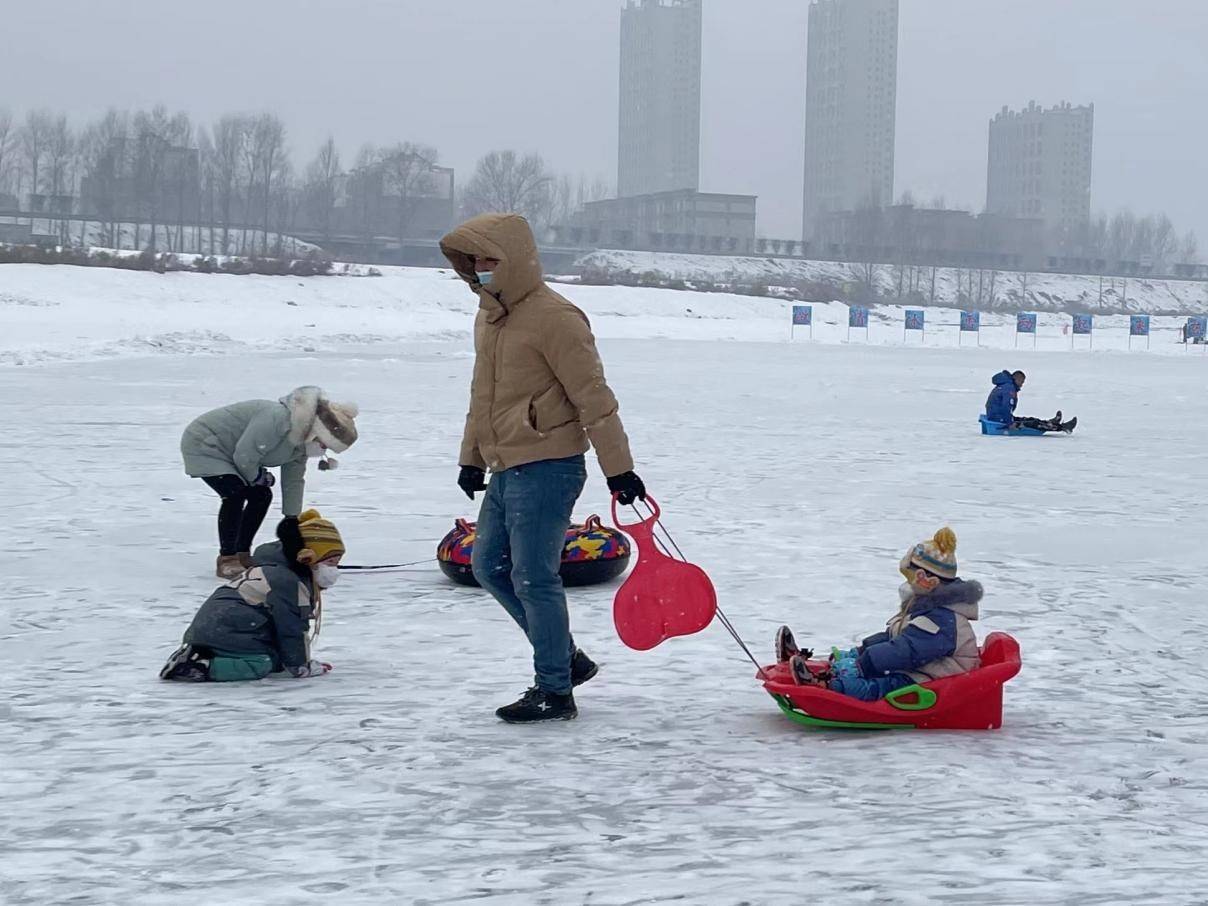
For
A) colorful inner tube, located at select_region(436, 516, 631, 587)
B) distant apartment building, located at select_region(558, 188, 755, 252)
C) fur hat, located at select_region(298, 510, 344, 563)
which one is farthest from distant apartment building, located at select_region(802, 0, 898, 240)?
fur hat, located at select_region(298, 510, 344, 563)

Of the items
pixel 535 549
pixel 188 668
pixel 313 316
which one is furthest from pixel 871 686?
pixel 313 316

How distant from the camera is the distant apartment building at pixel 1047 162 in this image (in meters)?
181

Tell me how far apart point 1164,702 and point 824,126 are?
17760 centimetres

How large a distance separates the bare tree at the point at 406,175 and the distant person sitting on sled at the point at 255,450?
83713 millimetres

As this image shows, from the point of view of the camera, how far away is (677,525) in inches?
349

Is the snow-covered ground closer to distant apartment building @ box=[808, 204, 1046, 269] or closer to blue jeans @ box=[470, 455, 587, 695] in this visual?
blue jeans @ box=[470, 455, 587, 695]

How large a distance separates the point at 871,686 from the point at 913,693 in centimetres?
13

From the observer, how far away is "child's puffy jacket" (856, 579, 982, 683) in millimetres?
4609

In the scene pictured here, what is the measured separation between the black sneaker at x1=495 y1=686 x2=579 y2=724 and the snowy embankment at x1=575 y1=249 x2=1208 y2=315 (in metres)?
86.3

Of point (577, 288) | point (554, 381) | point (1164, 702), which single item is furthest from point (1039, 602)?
point (577, 288)

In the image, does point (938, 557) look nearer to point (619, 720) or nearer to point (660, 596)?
point (660, 596)

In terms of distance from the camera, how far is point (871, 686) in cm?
460

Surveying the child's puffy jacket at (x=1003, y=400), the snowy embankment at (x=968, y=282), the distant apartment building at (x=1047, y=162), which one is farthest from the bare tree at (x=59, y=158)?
the distant apartment building at (x=1047, y=162)

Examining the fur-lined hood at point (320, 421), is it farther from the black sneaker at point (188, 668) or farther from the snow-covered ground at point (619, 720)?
the black sneaker at point (188, 668)
